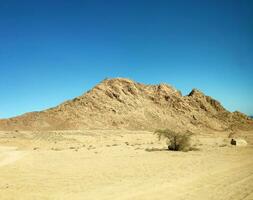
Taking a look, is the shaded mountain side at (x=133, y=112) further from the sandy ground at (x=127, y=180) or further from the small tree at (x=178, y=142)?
the sandy ground at (x=127, y=180)

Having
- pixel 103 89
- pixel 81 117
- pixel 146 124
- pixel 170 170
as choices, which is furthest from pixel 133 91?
pixel 170 170

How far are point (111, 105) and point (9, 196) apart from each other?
253 ft

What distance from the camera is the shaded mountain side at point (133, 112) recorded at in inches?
3152

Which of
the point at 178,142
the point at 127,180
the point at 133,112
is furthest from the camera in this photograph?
the point at 133,112

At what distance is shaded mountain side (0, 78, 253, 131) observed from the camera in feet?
263

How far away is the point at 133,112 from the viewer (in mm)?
89062

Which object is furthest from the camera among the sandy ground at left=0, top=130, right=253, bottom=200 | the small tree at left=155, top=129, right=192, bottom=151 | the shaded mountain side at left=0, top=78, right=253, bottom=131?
the shaded mountain side at left=0, top=78, right=253, bottom=131

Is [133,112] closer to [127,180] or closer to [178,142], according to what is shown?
[178,142]

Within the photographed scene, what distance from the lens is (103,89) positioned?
308 ft

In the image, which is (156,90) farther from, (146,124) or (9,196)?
(9,196)

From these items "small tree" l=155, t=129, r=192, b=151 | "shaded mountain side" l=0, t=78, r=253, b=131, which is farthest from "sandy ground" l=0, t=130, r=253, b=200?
"shaded mountain side" l=0, t=78, r=253, b=131

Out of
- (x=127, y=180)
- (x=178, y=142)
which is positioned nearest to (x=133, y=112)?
(x=178, y=142)

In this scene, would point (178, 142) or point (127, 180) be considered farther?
point (178, 142)

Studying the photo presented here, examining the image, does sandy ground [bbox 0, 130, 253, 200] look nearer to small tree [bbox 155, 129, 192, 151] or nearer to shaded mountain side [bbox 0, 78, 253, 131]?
small tree [bbox 155, 129, 192, 151]
